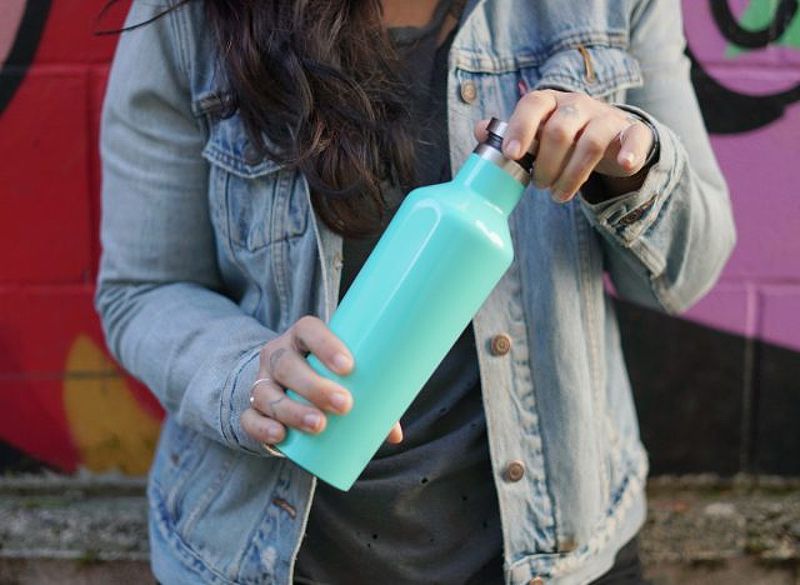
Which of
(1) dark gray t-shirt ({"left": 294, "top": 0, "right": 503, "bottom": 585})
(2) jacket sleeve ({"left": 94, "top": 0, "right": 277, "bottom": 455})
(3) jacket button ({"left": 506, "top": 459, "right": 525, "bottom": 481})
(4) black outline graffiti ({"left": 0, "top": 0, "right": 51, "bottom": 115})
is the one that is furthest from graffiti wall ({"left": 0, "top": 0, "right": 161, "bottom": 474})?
(3) jacket button ({"left": 506, "top": 459, "right": 525, "bottom": 481})

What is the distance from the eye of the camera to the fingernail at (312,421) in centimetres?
79

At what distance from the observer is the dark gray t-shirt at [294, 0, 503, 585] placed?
1.07 metres

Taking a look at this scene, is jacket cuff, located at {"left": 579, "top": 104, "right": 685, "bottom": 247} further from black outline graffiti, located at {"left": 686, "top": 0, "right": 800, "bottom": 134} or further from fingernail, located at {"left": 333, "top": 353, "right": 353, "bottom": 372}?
black outline graffiti, located at {"left": 686, "top": 0, "right": 800, "bottom": 134}

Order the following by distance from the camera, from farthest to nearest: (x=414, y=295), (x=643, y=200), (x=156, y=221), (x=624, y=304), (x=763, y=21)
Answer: (x=624, y=304) → (x=763, y=21) → (x=156, y=221) → (x=643, y=200) → (x=414, y=295)

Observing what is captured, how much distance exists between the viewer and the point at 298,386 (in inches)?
32.2

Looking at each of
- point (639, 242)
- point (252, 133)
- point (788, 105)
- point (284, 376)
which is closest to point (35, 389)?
point (252, 133)

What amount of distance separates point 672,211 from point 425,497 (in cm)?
39

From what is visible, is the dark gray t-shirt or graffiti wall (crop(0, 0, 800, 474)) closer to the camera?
the dark gray t-shirt

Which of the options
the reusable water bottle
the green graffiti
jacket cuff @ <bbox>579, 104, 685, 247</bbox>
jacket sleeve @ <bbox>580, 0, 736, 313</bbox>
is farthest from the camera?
the green graffiti

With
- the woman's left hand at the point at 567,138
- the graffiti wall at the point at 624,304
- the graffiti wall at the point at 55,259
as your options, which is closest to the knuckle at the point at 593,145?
the woman's left hand at the point at 567,138

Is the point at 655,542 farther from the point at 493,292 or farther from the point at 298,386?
the point at 298,386

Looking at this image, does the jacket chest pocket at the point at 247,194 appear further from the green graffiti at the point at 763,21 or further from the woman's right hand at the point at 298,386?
the green graffiti at the point at 763,21

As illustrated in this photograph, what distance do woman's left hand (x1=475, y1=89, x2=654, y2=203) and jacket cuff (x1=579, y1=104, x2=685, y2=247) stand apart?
0.17ft

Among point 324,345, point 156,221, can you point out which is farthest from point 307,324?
point 156,221
